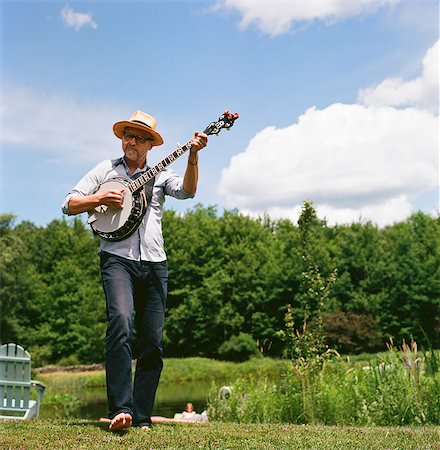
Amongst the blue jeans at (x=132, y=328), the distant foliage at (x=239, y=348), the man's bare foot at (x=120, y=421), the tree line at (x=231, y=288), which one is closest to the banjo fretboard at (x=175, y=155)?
the blue jeans at (x=132, y=328)

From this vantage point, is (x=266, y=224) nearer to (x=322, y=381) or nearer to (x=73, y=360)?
(x=73, y=360)

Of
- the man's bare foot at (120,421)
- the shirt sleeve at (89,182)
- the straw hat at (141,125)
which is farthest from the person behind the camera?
the straw hat at (141,125)

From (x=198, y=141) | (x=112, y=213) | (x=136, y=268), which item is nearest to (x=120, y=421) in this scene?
(x=136, y=268)

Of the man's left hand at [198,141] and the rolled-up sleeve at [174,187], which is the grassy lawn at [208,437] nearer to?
the rolled-up sleeve at [174,187]

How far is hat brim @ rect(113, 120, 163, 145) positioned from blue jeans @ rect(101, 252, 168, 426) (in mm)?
974

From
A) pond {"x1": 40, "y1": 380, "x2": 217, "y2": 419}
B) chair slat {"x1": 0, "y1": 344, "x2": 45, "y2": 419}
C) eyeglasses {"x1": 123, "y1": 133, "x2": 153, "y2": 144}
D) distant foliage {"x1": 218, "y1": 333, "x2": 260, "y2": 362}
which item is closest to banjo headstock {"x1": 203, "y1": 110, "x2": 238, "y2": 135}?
eyeglasses {"x1": 123, "y1": 133, "x2": 153, "y2": 144}

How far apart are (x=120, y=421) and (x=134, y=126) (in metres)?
2.18

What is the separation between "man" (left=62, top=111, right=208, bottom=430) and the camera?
14.6ft

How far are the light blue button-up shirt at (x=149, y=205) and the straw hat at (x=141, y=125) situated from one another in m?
0.23

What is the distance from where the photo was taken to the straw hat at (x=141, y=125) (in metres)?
4.91

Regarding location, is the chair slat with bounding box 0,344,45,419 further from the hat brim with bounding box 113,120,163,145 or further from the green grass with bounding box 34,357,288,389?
the green grass with bounding box 34,357,288,389

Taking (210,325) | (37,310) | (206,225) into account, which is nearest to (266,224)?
(206,225)

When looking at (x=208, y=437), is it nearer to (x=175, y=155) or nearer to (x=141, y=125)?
(x=175, y=155)

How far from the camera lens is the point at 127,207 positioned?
473 cm
